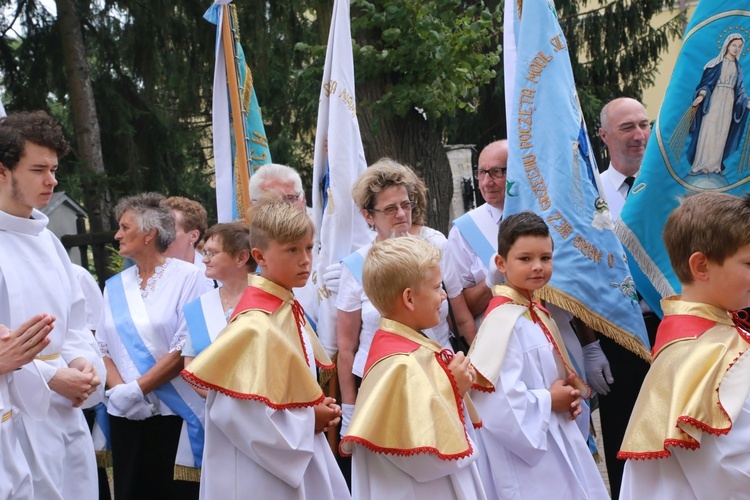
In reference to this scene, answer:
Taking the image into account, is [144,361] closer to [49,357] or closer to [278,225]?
[49,357]

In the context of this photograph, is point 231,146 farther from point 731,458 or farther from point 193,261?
point 731,458

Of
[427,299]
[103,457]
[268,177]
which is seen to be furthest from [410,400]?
[103,457]

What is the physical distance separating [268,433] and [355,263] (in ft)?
4.43

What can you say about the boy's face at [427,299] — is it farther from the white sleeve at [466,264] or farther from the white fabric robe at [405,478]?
the white sleeve at [466,264]

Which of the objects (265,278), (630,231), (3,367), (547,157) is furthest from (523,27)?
(3,367)

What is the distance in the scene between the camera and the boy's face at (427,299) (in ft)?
11.3

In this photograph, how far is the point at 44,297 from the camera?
3.96m

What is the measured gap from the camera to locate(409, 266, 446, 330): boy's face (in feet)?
11.3

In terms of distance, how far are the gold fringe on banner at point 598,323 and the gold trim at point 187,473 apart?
204cm

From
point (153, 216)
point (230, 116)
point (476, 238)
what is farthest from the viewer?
point (230, 116)

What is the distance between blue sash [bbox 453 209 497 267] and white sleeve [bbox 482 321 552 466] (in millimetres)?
930

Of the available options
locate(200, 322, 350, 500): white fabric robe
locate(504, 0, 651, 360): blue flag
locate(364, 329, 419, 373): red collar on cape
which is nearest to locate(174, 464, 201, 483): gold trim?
locate(200, 322, 350, 500): white fabric robe

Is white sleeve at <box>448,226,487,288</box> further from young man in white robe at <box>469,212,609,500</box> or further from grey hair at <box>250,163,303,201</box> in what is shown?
grey hair at <box>250,163,303,201</box>

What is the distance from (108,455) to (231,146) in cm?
231
